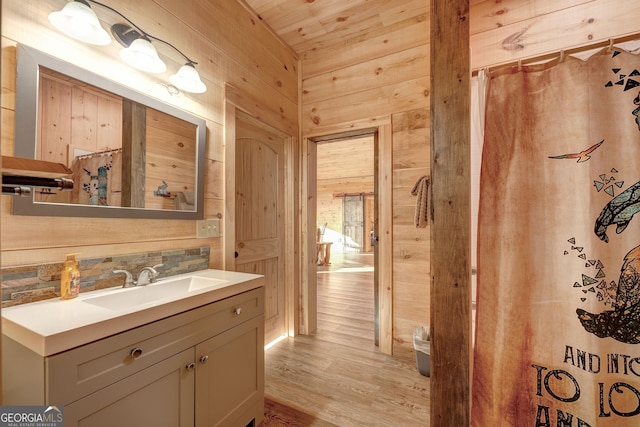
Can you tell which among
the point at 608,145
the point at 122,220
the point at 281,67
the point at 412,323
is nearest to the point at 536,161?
the point at 608,145

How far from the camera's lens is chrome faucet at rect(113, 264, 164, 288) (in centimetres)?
154

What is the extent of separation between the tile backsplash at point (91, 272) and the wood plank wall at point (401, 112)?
1622mm

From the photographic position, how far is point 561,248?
1.35m

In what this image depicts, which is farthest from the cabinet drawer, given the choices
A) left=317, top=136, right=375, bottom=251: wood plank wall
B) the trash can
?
left=317, top=136, right=375, bottom=251: wood plank wall

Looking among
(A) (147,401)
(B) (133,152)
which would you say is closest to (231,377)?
(A) (147,401)

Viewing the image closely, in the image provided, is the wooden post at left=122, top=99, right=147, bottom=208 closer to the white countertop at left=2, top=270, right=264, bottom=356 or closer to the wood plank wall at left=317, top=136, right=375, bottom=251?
the white countertop at left=2, top=270, right=264, bottom=356

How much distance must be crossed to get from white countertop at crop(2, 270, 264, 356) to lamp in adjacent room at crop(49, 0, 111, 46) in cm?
119

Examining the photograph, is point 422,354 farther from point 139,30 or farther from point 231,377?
point 139,30

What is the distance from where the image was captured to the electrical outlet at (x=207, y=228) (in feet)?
6.45

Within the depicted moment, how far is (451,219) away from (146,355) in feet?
4.32

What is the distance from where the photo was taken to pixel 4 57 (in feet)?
4.07

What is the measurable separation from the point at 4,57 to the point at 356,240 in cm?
869

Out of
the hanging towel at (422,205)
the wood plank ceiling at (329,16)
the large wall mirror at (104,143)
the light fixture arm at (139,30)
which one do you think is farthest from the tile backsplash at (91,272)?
the wood plank ceiling at (329,16)

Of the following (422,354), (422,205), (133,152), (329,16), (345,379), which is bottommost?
(345,379)
